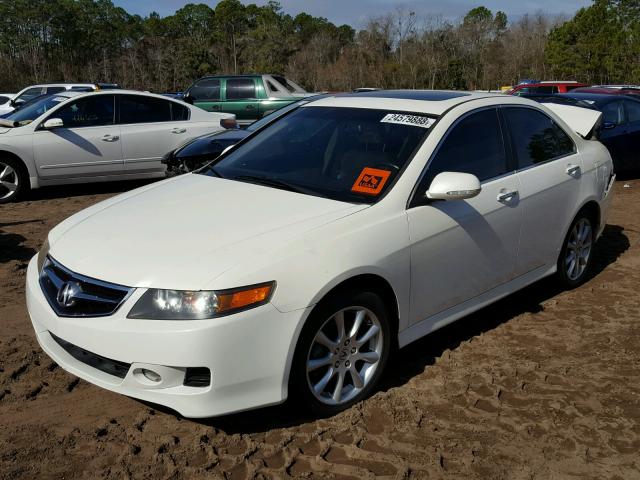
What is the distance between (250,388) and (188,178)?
1.86 m

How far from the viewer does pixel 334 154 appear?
4141 mm

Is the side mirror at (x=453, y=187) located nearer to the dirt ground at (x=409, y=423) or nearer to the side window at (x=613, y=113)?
the dirt ground at (x=409, y=423)

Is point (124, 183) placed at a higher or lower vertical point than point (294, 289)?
lower

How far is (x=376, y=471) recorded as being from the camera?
10.0 ft

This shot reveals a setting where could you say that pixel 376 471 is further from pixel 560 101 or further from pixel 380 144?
pixel 560 101

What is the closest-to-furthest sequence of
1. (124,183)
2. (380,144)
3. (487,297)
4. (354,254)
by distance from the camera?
(354,254) < (380,144) < (487,297) < (124,183)

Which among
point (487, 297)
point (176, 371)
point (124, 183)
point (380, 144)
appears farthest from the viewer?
point (124, 183)

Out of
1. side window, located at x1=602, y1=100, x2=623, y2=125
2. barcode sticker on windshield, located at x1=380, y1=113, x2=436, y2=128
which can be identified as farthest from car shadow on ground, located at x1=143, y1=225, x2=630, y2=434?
side window, located at x1=602, y1=100, x2=623, y2=125

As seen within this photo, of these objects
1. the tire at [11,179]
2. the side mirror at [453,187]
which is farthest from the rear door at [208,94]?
the side mirror at [453,187]

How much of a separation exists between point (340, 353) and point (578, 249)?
2901 mm

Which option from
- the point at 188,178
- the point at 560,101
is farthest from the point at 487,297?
the point at 560,101

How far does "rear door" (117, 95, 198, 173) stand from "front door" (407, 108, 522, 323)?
630cm

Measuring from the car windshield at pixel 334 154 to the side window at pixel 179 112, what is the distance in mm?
5760

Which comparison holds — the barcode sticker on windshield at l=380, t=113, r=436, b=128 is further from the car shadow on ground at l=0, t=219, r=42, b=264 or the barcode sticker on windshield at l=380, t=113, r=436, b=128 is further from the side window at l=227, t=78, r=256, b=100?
the side window at l=227, t=78, r=256, b=100
